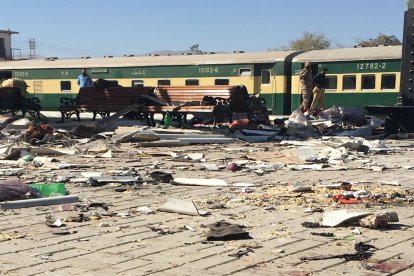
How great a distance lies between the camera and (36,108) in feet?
81.5

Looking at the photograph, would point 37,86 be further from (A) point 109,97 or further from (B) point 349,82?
(B) point 349,82

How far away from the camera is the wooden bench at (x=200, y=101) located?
63.5 feet

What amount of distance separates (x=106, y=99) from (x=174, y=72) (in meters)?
6.25

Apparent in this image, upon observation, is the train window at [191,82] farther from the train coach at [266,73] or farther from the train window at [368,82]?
the train window at [368,82]

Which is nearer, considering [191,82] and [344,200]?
[344,200]

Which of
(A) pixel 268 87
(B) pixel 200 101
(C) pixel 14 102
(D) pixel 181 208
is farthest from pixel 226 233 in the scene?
(A) pixel 268 87

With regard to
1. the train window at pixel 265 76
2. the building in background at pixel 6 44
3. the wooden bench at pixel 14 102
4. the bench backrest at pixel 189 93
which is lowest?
the wooden bench at pixel 14 102

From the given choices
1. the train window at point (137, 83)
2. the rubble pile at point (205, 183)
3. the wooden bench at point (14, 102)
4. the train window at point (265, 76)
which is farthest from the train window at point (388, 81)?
the wooden bench at point (14, 102)

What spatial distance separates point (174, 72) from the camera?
28.8 meters

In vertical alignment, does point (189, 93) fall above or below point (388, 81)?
below

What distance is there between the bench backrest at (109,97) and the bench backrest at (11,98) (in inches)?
126

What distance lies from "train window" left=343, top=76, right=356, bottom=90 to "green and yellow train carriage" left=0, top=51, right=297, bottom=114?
269cm

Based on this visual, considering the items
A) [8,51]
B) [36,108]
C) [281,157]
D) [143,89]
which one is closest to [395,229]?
[281,157]

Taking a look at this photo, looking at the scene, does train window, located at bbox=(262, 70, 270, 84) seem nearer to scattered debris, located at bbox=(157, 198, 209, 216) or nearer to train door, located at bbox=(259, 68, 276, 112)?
train door, located at bbox=(259, 68, 276, 112)
